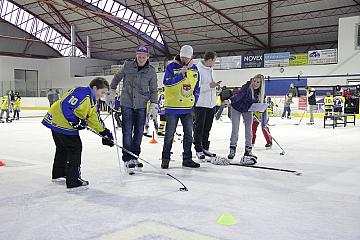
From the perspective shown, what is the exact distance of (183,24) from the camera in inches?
1096

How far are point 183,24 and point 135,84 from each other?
79.0 ft

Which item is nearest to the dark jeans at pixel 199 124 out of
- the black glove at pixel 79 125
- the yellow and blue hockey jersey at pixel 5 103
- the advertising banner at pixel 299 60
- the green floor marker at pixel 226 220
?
the black glove at pixel 79 125

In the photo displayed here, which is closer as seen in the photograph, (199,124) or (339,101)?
(199,124)

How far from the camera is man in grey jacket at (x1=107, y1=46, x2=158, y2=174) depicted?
4598 mm

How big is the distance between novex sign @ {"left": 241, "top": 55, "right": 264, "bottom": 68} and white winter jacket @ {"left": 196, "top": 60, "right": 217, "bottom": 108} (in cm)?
1960

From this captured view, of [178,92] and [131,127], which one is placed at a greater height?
[178,92]

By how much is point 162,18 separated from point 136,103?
24.1 m

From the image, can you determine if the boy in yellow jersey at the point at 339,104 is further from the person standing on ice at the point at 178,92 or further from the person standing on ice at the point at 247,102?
the person standing on ice at the point at 178,92

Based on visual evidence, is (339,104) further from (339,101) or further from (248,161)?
(248,161)

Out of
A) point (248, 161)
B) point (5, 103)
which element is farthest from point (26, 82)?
point (248, 161)

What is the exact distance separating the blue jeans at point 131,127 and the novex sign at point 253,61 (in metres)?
20.8

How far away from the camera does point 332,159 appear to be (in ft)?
18.6

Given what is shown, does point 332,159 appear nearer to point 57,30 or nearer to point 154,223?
point 154,223

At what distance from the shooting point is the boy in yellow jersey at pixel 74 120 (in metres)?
3.55
